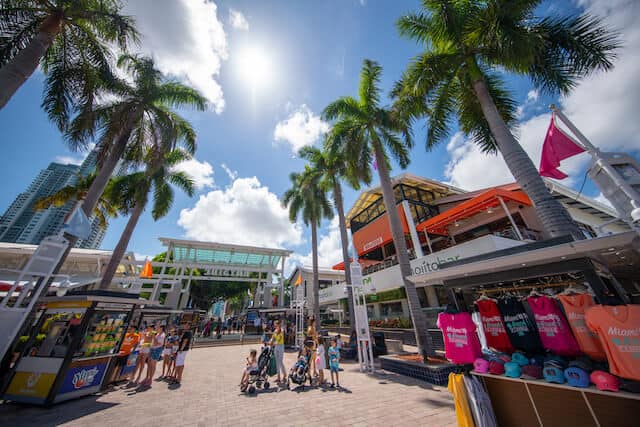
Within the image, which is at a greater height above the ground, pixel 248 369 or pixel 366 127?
pixel 366 127

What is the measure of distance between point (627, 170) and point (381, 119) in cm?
919

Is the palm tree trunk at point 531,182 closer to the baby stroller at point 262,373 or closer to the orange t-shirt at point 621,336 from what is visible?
the orange t-shirt at point 621,336

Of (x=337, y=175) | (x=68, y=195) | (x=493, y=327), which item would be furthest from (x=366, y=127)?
(x=68, y=195)

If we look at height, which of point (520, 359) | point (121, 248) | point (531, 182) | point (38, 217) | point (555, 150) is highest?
point (38, 217)

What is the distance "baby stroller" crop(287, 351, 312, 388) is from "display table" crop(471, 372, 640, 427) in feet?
15.7

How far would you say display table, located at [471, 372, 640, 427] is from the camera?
8.67ft

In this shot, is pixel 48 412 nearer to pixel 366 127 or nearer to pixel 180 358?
pixel 180 358

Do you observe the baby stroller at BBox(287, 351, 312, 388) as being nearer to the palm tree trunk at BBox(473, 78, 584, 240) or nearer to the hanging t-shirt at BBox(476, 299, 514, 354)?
the hanging t-shirt at BBox(476, 299, 514, 354)

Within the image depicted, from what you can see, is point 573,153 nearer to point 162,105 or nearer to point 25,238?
point 162,105

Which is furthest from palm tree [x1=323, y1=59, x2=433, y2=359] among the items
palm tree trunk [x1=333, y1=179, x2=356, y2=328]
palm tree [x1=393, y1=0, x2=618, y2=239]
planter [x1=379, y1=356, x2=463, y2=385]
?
planter [x1=379, y1=356, x2=463, y2=385]

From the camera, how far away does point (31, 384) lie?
5426 millimetres

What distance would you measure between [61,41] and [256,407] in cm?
1246

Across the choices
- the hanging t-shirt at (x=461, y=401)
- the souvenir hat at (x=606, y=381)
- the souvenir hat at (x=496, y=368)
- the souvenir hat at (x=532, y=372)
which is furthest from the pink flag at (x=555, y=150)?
the hanging t-shirt at (x=461, y=401)

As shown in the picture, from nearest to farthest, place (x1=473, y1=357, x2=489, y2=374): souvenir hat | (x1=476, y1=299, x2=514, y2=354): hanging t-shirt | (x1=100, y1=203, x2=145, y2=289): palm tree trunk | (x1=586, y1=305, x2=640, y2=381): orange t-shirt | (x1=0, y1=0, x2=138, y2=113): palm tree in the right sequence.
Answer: (x1=586, y1=305, x2=640, y2=381): orange t-shirt
(x1=473, y1=357, x2=489, y2=374): souvenir hat
(x1=476, y1=299, x2=514, y2=354): hanging t-shirt
(x1=0, y1=0, x2=138, y2=113): palm tree
(x1=100, y1=203, x2=145, y2=289): palm tree trunk
